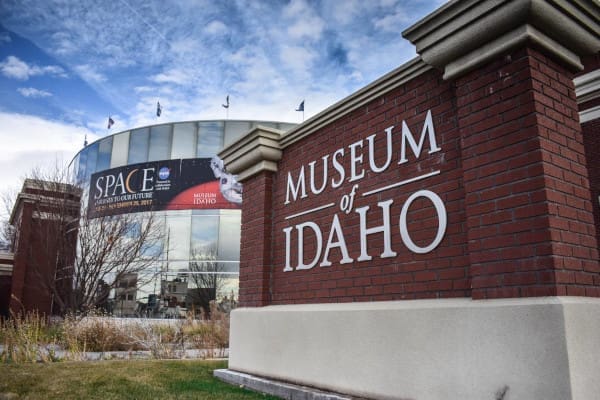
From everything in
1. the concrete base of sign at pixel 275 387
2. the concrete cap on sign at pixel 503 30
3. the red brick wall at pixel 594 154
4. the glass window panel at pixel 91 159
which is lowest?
the concrete base of sign at pixel 275 387

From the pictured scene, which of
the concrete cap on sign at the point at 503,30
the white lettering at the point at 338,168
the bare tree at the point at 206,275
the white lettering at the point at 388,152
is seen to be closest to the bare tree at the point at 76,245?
the bare tree at the point at 206,275

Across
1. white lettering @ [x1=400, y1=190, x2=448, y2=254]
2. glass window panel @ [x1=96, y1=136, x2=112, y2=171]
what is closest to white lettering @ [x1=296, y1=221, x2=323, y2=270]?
white lettering @ [x1=400, y1=190, x2=448, y2=254]

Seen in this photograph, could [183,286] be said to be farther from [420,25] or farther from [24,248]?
[420,25]

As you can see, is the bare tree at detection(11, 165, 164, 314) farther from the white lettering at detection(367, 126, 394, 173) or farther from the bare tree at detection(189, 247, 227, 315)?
the white lettering at detection(367, 126, 394, 173)

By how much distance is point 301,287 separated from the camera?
5812 millimetres

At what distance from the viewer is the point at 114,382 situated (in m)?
6.41

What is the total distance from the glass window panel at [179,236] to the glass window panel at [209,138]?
12.7ft

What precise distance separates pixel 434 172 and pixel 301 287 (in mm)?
2354

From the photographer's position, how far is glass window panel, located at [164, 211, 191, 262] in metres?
26.2

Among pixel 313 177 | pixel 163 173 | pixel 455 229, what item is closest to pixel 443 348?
pixel 455 229

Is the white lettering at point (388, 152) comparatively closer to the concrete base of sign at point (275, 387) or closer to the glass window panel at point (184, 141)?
the concrete base of sign at point (275, 387)

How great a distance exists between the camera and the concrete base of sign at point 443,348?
3018 millimetres

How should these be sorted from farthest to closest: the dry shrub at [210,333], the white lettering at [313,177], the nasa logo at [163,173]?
the nasa logo at [163,173] < the dry shrub at [210,333] < the white lettering at [313,177]

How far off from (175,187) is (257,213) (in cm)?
2106
